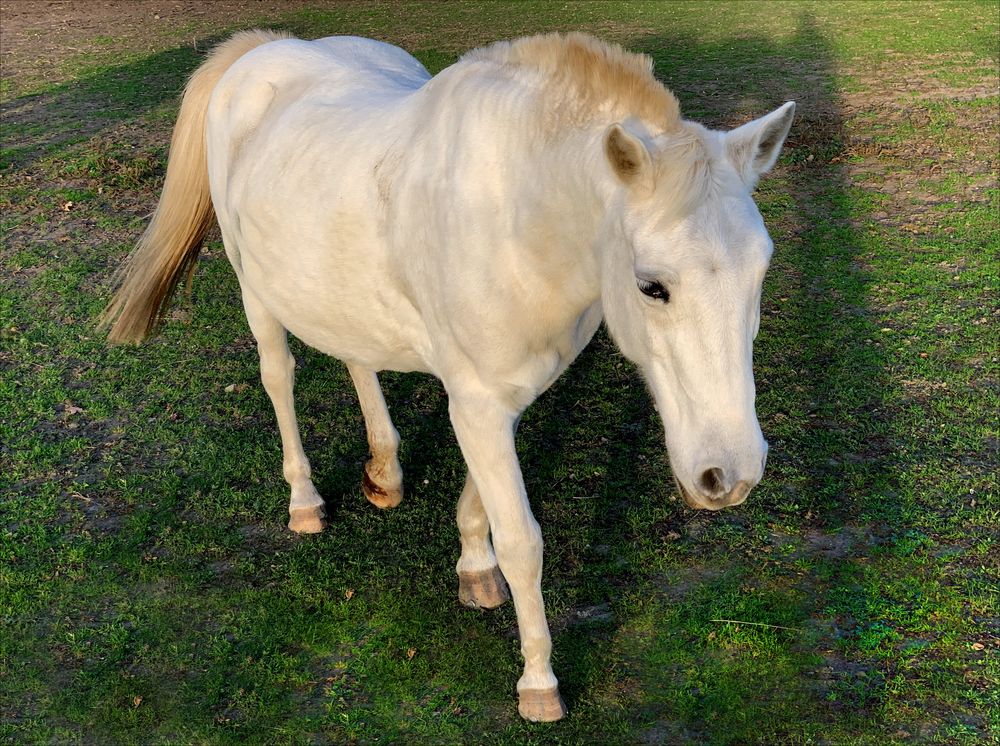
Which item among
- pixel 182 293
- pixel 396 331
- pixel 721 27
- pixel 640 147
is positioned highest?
pixel 640 147

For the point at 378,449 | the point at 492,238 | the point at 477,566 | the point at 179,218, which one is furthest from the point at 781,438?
the point at 179,218

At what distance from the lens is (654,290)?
90.0 inches

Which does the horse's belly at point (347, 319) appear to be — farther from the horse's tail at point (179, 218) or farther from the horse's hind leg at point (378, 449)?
the horse's tail at point (179, 218)

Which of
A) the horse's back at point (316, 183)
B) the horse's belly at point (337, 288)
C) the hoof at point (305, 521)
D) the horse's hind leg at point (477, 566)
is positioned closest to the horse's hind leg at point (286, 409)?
the hoof at point (305, 521)

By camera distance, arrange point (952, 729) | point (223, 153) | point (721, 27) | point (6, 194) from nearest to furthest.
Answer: point (952, 729) → point (223, 153) → point (6, 194) → point (721, 27)

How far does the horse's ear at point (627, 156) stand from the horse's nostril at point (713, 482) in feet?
2.32

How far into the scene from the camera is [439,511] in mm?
4273

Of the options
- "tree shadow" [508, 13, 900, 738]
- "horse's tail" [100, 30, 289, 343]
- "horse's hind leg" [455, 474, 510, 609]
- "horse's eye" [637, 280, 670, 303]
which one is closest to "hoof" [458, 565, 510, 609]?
"horse's hind leg" [455, 474, 510, 609]

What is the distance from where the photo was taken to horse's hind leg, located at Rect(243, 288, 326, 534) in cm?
421

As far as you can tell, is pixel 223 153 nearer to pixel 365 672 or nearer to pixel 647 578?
pixel 365 672

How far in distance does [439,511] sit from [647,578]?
0.99 meters

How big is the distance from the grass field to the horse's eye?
1555 millimetres

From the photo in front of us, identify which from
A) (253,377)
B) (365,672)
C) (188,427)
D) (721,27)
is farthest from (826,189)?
(721,27)

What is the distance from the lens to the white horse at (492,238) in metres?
2.26
